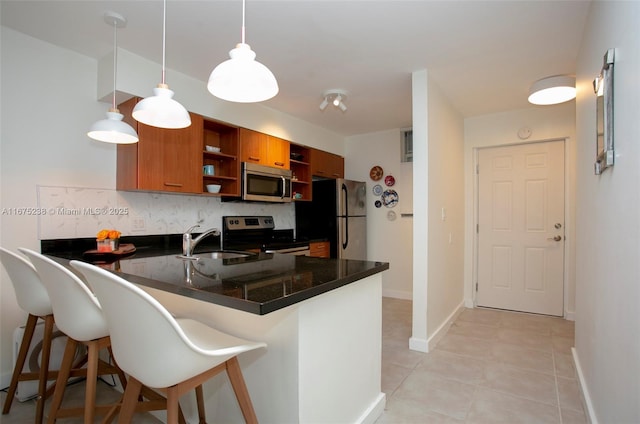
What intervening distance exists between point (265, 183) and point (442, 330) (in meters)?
2.33

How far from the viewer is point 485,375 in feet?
7.83

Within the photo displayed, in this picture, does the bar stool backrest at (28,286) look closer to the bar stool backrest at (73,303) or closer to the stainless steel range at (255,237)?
the bar stool backrest at (73,303)

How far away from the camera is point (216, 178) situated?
334 centimetres

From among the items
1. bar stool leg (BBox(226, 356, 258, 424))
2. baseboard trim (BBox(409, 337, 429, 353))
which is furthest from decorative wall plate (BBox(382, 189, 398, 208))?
bar stool leg (BBox(226, 356, 258, 424))

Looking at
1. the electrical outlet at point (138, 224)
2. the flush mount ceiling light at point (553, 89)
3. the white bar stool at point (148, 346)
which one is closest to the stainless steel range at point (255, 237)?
the electrical outlet at point (138, 224)

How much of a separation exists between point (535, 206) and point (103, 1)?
4379mm

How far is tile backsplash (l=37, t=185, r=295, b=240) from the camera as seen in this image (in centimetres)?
245

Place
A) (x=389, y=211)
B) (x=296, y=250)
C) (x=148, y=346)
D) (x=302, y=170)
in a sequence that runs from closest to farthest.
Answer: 1. (x=148, y=346)
2. (x=296, y=250)
3. (x=302, y=170)
4. (x=389, y=211)

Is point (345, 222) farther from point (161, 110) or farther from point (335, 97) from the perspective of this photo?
point (161, 110)

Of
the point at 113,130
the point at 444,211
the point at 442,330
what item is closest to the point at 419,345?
the point at 442,330

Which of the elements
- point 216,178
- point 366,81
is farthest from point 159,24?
point 366,81

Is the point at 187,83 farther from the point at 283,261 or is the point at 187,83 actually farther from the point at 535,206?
the point at 535,206

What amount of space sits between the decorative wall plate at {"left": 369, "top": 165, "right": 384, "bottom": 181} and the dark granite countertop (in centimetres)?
310

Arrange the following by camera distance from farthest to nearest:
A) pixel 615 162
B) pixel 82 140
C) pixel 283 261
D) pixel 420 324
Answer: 1. pixel 420 324
2. pixel 82 140
3. pixel 283 261
4. pixel 615 162
